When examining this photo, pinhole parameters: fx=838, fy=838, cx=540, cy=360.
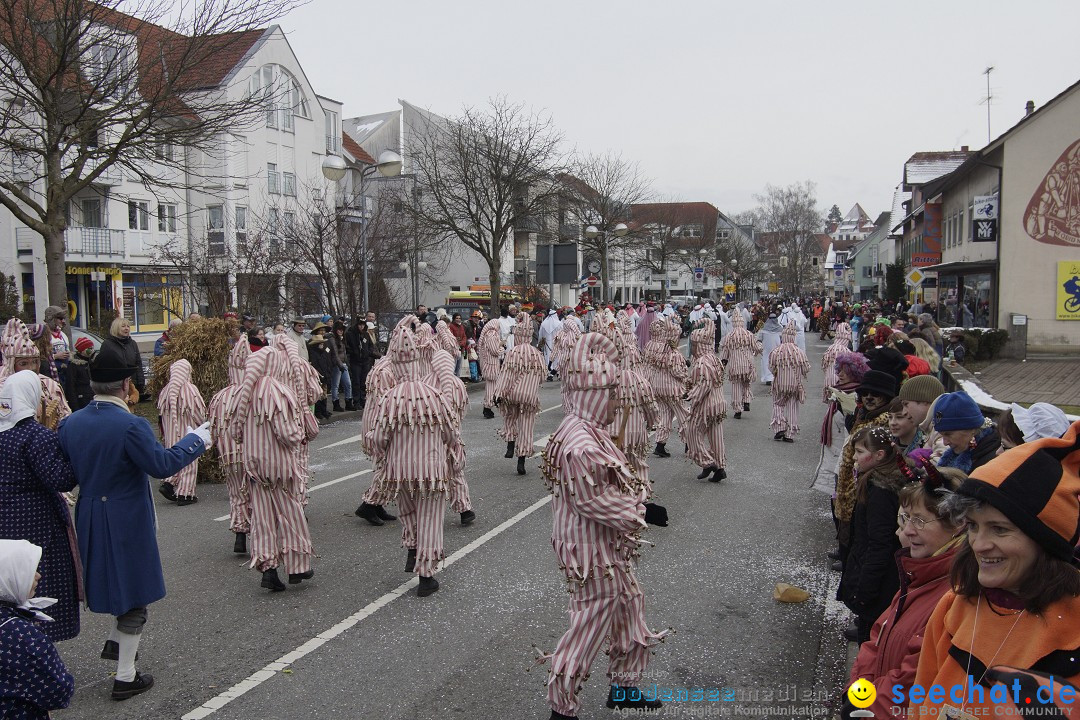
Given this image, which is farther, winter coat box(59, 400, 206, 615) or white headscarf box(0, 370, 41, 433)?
winter coat box(59, 400, 206, 615)

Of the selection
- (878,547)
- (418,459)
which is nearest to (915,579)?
(878,547)

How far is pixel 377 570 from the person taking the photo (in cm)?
707

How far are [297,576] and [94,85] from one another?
36.3ft

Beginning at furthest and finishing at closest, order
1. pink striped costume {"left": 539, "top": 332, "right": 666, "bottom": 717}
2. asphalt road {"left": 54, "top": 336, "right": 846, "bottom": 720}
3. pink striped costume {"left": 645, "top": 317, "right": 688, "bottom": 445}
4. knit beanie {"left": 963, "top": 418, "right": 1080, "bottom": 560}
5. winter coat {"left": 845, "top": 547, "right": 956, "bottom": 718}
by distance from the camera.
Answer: pink striped costume {"left": 645, "top": 317, "right": 688, "bottom": 445}, asphalt road {"left": 54, "top": 336, "right": 846, "bottom": 720}, pink striped costume {"left": 539, "top": 332, "right": 666, "bottom": 717}, winter coat {"left": 845, "top": 547, "right": 956, "bottom": 718}, knit beanie {"left": 963, "top": 418, "right": 1080, "bottom": 560}

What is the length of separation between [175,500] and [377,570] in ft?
13.4

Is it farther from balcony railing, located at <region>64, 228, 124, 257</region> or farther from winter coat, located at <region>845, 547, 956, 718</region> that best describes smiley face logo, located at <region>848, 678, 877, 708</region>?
balcony railing, located at <region>64, 228, 124, 257</region>

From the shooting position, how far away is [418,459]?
21.1ft

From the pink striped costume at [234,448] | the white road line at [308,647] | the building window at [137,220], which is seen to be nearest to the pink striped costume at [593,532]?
the white road line at [308,647]

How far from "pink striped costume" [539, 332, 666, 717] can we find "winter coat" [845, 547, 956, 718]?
1.13 metres

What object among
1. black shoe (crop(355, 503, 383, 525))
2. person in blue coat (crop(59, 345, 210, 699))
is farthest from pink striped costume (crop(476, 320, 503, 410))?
person in blue coat (crop(59, 345, 210, 699))

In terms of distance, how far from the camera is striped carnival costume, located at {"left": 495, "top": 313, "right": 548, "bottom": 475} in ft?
36.7

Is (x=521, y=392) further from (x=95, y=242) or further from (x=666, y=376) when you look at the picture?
(x=95, y=242)

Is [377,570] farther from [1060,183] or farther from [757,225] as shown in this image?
[757,225]

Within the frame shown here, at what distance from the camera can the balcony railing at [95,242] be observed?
113ft
